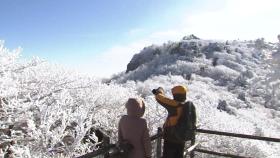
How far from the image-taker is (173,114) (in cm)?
675

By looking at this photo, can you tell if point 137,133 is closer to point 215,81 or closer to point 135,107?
point 135,107

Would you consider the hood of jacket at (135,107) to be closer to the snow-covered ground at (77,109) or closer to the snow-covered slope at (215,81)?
the snow-covered ground at (77,109)

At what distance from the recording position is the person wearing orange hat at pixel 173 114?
6691 mm

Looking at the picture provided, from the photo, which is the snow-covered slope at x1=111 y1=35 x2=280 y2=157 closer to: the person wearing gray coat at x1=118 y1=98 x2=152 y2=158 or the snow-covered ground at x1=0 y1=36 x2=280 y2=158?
the snow-covered ground at x1=0 y1=36 x2=280 y2=158

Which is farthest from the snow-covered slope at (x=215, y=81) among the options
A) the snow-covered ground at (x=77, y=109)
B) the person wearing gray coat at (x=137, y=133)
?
the person wearing gray coat at (x=137, y=133)

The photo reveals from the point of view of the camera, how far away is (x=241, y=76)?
73.2 metres

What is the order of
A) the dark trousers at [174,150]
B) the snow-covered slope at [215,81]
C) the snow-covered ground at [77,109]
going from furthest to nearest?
the snow-covered slope at [215,81]
the snow-covered ground at [77,109]
the dark trousers at [174,150]

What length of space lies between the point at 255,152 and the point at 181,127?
14.3 meters

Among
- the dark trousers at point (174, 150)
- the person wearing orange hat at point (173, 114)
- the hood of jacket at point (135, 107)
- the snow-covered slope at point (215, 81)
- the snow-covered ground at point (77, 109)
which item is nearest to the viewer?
the hood of jacket at point (135, 107)

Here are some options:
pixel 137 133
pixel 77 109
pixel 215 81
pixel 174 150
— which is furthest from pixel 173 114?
pixel 215 81

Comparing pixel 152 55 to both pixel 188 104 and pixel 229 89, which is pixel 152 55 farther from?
pixel 188 104

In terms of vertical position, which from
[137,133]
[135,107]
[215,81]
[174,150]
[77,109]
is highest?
[135,107]

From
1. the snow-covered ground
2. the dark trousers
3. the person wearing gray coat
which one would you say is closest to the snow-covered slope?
the snow-covered ground

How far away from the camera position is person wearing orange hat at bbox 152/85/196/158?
6691 millimetres
